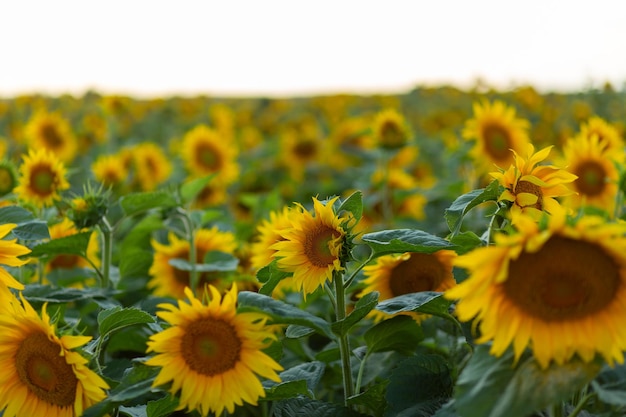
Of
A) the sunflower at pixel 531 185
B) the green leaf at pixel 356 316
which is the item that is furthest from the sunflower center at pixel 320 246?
the sunflower at pixel 531 185

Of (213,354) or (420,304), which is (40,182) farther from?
(420,304)

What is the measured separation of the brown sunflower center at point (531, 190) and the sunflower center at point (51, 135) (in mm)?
3478

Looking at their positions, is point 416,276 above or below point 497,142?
below

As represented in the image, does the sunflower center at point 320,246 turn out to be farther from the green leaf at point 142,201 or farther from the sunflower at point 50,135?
the sunflower at point 50,135

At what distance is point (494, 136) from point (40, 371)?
94.9 inches

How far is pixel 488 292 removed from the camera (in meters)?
1.02

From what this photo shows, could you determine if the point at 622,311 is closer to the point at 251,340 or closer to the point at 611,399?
the point at 611,399

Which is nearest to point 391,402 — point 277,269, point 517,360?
point 277,269

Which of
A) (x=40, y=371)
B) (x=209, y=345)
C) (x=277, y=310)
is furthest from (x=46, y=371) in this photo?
(x=277, y=310)

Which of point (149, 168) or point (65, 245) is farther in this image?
point (149, 168)

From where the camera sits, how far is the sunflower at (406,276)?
1737 mm

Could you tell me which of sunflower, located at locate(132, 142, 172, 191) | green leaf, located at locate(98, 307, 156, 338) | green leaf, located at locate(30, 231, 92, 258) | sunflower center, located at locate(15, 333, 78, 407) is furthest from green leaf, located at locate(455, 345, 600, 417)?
sunflower, located at locate(132, 142, 172, 191)

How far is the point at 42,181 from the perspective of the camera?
7.57 ft

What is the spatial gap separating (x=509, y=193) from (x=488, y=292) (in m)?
0.34
